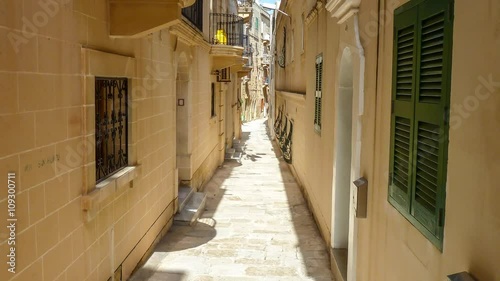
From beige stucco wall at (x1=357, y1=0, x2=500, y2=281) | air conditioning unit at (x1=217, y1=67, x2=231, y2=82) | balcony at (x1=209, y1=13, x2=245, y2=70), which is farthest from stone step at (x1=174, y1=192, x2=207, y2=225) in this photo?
beige stucco wall at (x1=357, y1=0, x2=500, y2=281)

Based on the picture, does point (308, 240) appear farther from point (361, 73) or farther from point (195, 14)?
point (195, 14)

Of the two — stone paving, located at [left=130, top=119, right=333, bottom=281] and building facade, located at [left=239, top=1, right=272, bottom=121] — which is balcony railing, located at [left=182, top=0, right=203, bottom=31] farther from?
building facade, located at [left=239, top=1, right=272, bottom=121]

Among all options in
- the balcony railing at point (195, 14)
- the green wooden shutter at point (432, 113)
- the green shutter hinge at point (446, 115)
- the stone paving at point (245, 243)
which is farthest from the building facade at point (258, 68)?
the green shutter hinge at point (446, 115)

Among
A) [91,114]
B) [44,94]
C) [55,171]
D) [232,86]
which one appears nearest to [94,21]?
[91,114]

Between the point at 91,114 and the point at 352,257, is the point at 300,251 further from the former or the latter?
the point at 91,114

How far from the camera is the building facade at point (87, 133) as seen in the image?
3469 mm

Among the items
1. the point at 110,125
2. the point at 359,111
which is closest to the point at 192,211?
the point at 110,125

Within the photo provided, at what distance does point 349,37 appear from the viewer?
5707 mm

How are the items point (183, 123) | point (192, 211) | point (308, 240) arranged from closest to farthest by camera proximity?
point (308, 240) < point (192, 211) < point (183, 123)

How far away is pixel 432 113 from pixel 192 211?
730cm

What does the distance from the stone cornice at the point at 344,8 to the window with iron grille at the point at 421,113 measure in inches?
62.1

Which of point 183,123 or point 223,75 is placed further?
point 223,75

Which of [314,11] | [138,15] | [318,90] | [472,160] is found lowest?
[472,160]

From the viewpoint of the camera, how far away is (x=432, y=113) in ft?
9.73
